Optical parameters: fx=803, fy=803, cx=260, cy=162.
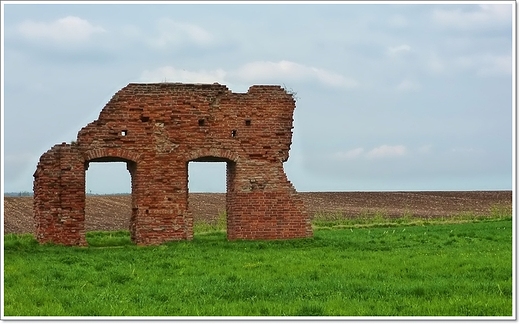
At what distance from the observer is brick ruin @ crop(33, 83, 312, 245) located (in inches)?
731

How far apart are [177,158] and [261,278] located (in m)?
6.86

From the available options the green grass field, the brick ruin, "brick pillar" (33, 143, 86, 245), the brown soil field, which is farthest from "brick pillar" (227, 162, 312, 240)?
the brown soil field

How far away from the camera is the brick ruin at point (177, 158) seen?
61.0 feet

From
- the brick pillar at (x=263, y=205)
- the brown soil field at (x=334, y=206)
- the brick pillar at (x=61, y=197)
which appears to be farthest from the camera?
the brown soil field at (x=334, y=206)

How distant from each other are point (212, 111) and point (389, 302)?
9.66 metres

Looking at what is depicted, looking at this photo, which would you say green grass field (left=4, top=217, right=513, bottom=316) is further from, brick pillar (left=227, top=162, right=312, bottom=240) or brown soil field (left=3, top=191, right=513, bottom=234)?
brown soil field (left=3, top=191, right=513, bottom=234)

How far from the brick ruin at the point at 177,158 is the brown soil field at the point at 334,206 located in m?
11.7

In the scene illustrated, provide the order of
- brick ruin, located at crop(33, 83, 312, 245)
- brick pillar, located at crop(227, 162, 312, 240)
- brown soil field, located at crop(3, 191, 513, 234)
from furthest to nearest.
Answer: brown soil field, located at crop(3, 191, 513, 234), brick pillar, located at crop(227, 162, 312, 240), brick ruin, located at crop(33, 83, 312, 245)

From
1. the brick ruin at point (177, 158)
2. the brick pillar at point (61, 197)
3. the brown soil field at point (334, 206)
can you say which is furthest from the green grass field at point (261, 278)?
the brown soil field at point (334, 206)

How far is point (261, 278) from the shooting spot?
12.7 meters

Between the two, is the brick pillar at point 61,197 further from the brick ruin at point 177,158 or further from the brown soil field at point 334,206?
the brown soil field at point 334,206

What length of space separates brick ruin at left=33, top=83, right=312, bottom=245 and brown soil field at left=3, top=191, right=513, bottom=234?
38.3 feet

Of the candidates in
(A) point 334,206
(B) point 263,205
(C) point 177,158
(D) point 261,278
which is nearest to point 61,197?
(C) point 177,158

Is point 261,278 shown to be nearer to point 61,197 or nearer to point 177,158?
point 177,158
